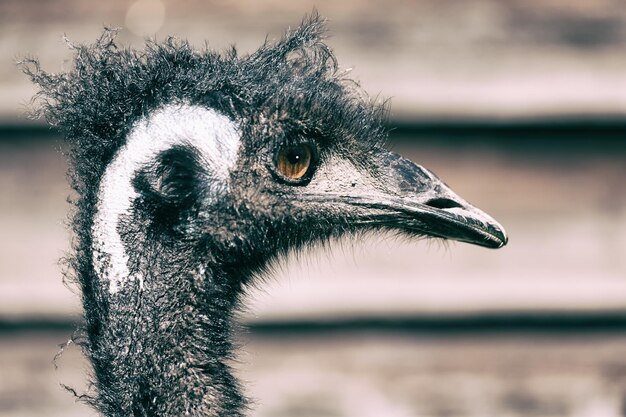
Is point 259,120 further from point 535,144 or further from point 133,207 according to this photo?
point 535,144

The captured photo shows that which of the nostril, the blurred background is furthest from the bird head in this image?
the blurred background

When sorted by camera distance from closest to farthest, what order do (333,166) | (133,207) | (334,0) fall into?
(133,207) → (333,166) → (334,0)

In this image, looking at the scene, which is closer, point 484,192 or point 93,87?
point 93,87

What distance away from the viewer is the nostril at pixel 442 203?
1706mm

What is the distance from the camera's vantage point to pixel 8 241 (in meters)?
3.04

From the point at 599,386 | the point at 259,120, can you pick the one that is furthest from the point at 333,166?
the point at 599,386

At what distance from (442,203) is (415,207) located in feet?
0.16

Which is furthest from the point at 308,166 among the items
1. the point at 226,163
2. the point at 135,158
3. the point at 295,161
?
the point at 135,158

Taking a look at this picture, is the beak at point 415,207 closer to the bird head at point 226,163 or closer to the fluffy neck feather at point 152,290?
the bird head at point 226,163

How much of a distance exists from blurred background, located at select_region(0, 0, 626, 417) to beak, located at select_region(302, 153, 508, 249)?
1225mm

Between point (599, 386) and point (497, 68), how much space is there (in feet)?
Answer: 3.63

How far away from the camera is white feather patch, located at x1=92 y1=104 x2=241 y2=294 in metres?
1.60

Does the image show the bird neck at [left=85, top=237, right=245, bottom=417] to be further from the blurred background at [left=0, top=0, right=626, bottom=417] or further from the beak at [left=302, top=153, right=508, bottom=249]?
the blurred background at [left=0, top=0, right=626, bottom=417]

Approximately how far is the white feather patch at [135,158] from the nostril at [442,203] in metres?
0.38
